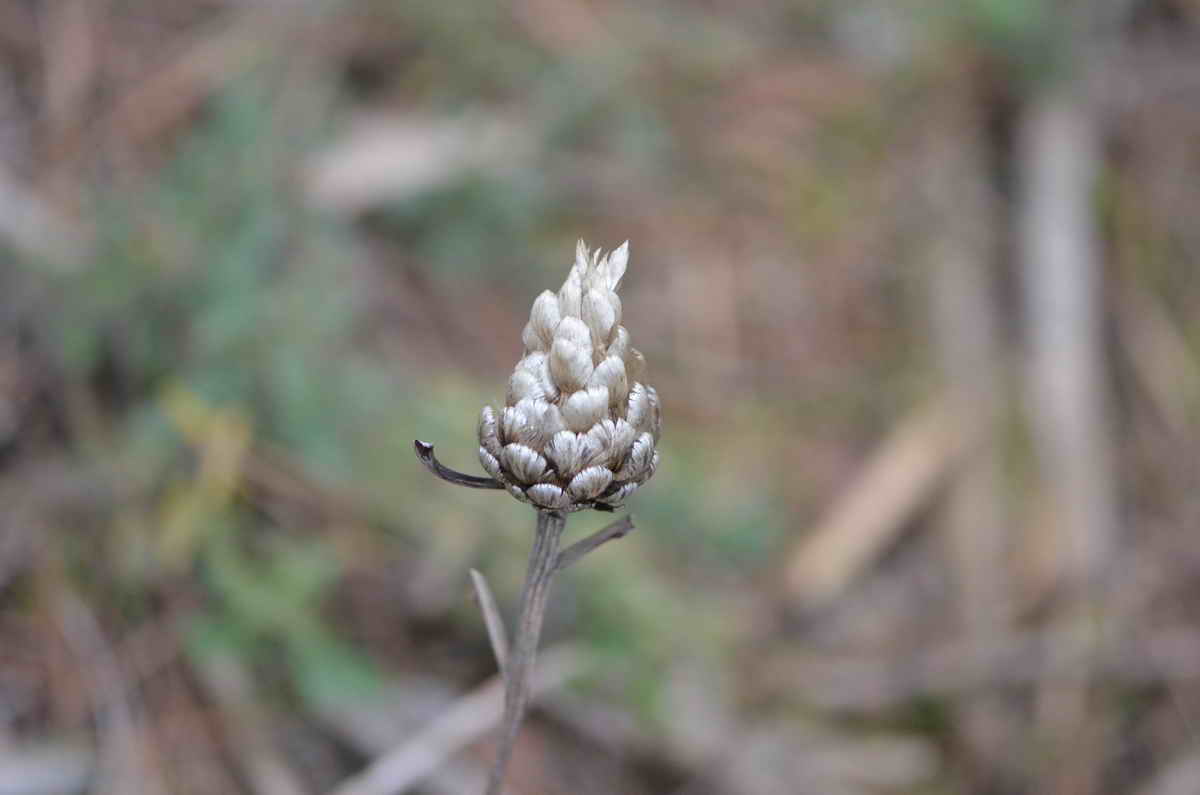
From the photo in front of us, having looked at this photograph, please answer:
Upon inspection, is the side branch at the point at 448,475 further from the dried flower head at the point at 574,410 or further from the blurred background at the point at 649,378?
the blurred background at the point at 649,378

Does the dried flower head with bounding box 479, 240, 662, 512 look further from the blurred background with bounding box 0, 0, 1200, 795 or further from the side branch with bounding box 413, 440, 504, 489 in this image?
the blurred background with bounding box 0, 0, 1200, 795

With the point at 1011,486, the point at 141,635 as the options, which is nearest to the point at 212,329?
the point at 141,635

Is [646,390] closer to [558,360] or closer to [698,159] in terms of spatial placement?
[558,360]

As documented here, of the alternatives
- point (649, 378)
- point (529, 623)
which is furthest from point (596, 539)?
point (649, 378)

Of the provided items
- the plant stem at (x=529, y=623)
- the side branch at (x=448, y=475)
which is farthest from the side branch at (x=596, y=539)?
the side branch at (x=448, y=475)

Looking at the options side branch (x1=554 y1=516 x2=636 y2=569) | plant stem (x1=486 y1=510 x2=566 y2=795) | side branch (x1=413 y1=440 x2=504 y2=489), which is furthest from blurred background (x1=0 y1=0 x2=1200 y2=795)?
side branch (x1=413 y1=440 x2=504 y2=489)

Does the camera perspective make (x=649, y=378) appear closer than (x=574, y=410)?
No

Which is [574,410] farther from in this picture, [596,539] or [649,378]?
[649,378]
